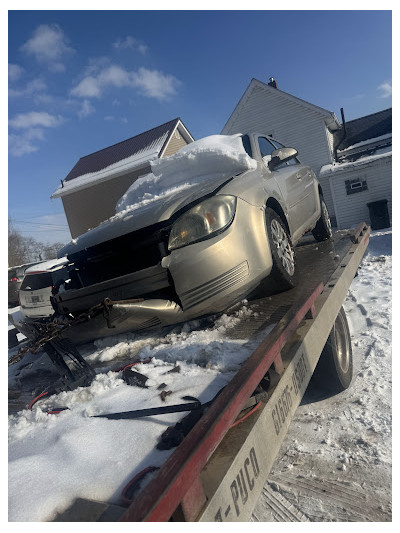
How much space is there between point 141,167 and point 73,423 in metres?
17.0

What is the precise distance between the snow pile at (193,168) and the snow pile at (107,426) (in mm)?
1372

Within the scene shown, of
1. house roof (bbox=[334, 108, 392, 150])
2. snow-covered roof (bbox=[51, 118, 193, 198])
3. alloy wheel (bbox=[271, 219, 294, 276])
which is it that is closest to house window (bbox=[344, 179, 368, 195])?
house roof (bbox=[334, 108, 392, 150])

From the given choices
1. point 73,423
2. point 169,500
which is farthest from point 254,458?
point 73,423

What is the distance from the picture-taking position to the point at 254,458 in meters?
1.29

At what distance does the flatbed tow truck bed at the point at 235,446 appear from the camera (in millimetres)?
947

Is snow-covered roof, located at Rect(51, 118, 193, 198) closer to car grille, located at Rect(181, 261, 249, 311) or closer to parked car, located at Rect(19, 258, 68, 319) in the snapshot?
parked car, located at Rect(19, 258, 68, 319)

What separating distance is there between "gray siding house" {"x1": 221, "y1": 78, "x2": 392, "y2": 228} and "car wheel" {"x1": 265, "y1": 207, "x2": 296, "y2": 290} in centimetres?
1514

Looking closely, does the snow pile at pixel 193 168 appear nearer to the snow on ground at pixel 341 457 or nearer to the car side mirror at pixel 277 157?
the car side mirror at pixel 277 157

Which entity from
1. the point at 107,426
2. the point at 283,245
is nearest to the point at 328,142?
the point at 283,245

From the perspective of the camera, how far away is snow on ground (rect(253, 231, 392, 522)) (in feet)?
6.40

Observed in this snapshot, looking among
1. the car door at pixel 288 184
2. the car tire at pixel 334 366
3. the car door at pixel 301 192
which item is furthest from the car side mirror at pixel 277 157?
the car tire at pixel 334 366

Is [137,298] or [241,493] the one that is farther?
[137,298]
